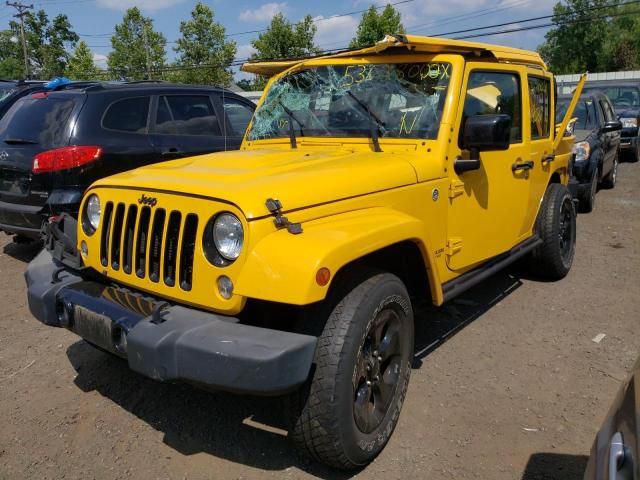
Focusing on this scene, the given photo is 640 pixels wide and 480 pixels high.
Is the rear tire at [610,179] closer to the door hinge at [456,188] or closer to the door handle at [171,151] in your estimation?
the door handle at [171,151]

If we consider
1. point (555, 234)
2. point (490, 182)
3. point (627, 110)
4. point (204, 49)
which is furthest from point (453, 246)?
point (204, 49)

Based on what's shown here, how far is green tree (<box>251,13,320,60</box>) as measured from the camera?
114 ft

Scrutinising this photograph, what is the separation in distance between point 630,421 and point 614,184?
10.4 meters

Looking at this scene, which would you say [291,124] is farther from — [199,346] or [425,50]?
[199,346]

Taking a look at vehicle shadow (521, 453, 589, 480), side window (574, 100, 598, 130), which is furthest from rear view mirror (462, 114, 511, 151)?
side window (574, 100, 598, 130)

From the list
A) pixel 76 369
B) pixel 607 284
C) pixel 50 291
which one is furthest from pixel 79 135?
pixel 607 284

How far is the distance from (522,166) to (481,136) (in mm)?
1130

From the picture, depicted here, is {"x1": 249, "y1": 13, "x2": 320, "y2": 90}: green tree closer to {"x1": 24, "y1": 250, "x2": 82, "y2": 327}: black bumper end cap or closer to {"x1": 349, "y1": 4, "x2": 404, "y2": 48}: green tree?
{"x1": 349, "y1": 4, "x2": 404, "y2": 48}: green tree

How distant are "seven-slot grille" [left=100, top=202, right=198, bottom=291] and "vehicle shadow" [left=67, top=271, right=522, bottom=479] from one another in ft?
3.08

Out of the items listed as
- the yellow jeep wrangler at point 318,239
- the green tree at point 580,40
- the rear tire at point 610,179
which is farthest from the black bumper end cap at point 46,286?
the green tree at point 580,40

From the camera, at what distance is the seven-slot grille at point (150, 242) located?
2.65 m

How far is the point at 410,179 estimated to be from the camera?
3.23 meters

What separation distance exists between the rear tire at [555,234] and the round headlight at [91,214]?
3675mm

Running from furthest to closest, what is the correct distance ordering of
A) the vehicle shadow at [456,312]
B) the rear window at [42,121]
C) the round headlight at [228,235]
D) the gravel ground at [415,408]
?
the rear window at [42,121] < the vehicle shadow at [456,312] < the gravel ground at [415,408] < the round headlight at [228,235]
